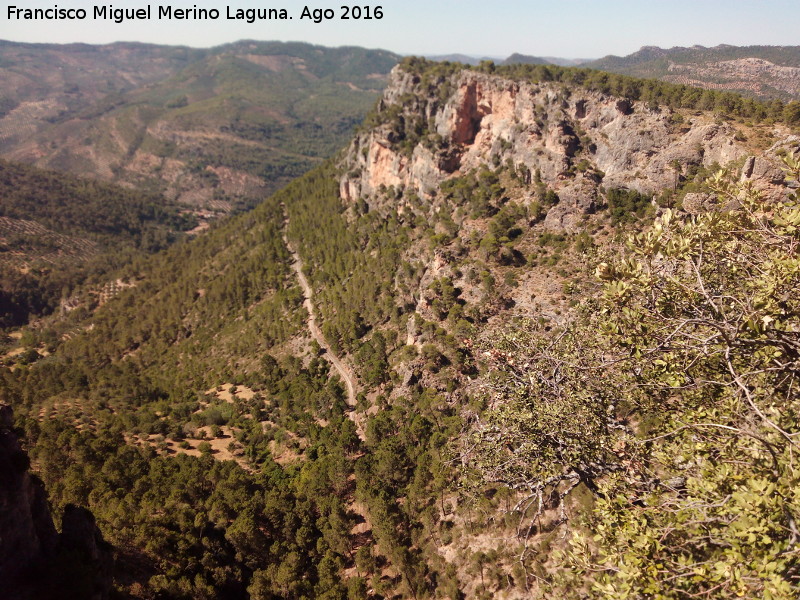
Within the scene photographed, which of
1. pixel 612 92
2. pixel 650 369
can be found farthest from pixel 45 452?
pixel 612 92

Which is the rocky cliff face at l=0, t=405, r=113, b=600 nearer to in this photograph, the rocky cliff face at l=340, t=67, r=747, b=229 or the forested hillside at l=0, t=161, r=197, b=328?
the rocky cliff face at l=340, t=67, r=747, b=229

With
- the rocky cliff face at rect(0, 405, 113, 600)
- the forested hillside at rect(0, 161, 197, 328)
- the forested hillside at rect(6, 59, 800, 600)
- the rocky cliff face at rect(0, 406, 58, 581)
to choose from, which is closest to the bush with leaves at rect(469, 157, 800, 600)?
the forested hillside at rect(6, 59, 800, 600)

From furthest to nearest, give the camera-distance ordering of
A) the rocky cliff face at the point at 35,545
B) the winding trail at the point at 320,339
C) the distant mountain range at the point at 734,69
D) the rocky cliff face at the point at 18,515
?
the distant mountain range at the point at 734,69, the winding trail at the point at 320,339, the rocky cliff face at the point at 35,545, the rocky cliff face at the point at 18,515

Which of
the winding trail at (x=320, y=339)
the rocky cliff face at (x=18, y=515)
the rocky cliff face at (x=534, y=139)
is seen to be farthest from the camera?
the winding trail at (x=320, y=339)

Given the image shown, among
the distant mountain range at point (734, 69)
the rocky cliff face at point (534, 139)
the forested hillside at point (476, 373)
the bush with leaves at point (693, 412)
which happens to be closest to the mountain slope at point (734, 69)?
the distant mountain range at point (734, 69)

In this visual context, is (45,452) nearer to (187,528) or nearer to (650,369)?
(187,528)

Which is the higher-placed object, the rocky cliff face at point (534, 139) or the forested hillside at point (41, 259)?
the rocky cliff face at point (534, 139)

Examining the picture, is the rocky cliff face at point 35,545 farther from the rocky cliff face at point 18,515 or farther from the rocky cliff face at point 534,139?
the rocky cliff face at point 534,139
